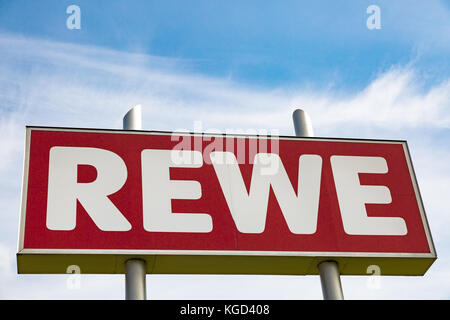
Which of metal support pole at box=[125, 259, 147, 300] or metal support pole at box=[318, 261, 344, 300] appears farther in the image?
metal support pole at box=[318, 261, 344, 300]

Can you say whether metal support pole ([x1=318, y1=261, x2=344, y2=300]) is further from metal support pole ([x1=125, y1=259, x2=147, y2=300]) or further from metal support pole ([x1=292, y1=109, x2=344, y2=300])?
metal support pole ([x1=125, y1=259, x2=147, y2=300])

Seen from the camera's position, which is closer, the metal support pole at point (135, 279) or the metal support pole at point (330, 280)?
the metal support pole at point (135, 279)

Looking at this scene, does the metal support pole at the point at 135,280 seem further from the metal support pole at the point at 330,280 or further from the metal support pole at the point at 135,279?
the metal support pole at the point at 330,280

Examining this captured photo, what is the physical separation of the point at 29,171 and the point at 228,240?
8.33ft

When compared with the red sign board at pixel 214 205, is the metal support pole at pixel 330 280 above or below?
below

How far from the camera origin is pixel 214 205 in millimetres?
7270

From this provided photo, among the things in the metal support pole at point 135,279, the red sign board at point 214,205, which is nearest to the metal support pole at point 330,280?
the red sign board at point 214,205

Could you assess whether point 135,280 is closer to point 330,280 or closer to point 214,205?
point 214,205

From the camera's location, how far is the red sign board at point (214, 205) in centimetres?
677

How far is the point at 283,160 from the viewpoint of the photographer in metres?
7.90

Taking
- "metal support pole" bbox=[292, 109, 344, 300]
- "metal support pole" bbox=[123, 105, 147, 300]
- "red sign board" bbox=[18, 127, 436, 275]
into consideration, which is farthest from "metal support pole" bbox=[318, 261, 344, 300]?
"metal support pole" bbox=[123, 105, 147, 300]

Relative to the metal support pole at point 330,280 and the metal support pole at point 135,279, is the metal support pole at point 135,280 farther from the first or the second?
the metal support pole at point 330,280

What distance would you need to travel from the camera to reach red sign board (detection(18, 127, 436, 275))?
22.2 feet
